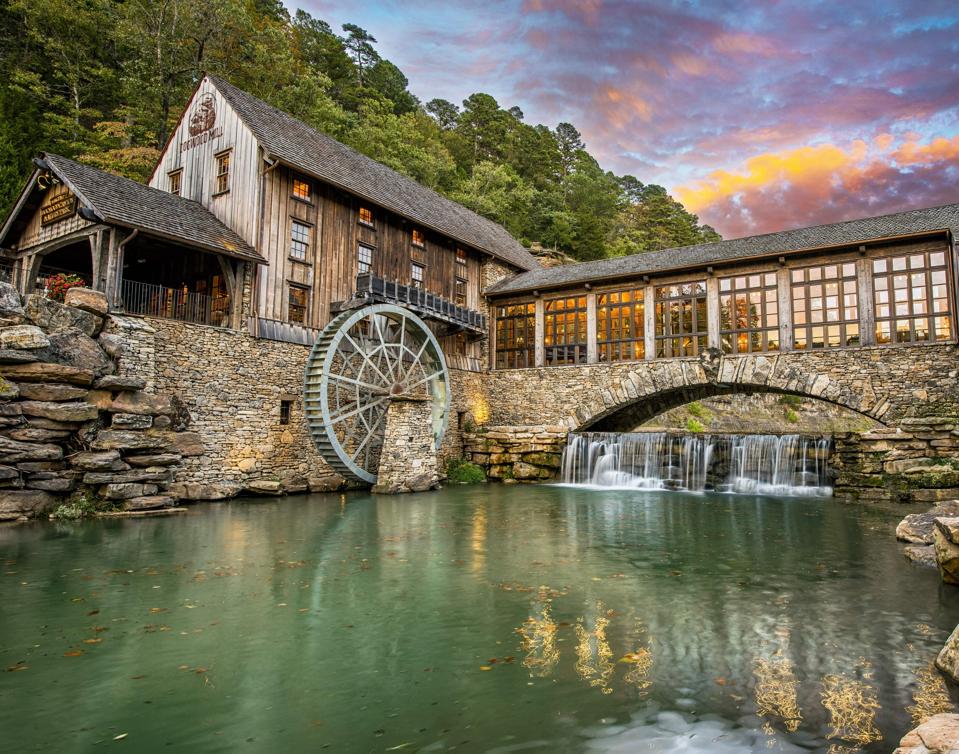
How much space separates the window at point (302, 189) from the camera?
1756 cm

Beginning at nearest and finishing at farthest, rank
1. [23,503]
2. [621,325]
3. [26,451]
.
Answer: [23,503] → [26,451] → [621,325]

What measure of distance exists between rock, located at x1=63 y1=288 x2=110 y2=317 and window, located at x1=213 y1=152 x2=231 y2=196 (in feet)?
19.5

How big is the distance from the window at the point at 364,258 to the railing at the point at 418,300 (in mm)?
690

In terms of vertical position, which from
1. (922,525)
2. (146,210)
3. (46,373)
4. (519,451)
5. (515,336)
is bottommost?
(922,525)

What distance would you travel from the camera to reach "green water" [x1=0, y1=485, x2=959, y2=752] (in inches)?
137

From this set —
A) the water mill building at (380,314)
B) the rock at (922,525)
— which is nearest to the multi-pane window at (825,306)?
the water mill building at (380,314)

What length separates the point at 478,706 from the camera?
3.77m

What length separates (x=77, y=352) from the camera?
12055 mm

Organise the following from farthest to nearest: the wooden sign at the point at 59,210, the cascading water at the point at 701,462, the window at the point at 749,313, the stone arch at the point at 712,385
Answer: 1. the window at the point at 749,313
2. the stone arch at the point at 712,385
3. the cascading water at the point at 701,462
4. the wooden sign at the point at 59,210

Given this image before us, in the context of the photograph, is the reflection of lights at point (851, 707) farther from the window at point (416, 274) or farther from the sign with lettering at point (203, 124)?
the sign with lettering at point (203, 124)

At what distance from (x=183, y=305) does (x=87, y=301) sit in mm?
4019

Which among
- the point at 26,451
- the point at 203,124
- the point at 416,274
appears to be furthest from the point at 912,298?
the point at 26,451

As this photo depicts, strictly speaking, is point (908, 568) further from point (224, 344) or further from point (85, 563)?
point (224, 344)

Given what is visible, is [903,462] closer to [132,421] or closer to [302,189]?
[302,189]
